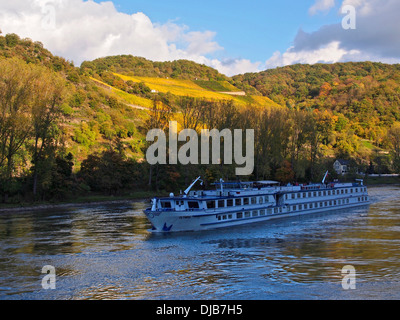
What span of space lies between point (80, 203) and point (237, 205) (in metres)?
29.7

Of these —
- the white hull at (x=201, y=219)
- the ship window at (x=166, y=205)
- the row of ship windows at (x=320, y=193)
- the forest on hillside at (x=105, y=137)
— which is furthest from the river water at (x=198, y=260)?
the forest on hillside at (x=105, y=137)

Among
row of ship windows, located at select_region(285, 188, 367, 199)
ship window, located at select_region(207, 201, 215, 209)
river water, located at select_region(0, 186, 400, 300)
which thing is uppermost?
row of ship windows, located at select_region(285, 188, 367, 199)

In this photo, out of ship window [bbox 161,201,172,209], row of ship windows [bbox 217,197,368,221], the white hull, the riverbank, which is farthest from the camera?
the riverbank

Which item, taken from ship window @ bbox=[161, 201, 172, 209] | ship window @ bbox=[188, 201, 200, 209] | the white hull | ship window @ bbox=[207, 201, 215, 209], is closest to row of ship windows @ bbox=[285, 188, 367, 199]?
the white hull

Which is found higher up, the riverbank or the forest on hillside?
the forest on hillside

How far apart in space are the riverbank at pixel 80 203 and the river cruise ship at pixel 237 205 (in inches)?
916

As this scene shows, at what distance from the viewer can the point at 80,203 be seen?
6762cm

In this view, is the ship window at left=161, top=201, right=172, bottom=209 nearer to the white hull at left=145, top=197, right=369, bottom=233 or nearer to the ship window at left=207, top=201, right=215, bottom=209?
the white hull at left=145, top=197, right=369, bottom=233

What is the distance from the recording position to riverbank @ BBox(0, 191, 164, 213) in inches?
2384

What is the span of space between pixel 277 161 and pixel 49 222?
5958cm

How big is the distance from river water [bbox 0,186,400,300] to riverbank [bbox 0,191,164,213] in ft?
35.2

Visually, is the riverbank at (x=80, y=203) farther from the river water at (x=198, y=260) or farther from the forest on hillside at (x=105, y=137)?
the river water at (x=198, y=260)

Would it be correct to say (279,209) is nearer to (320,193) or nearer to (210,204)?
(320,193)
